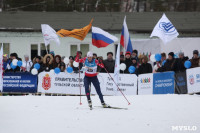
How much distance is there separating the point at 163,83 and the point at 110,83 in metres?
2.44

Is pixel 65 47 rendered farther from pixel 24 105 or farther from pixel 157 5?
pixel 157 5

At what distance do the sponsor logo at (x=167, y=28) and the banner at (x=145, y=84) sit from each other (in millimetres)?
1996

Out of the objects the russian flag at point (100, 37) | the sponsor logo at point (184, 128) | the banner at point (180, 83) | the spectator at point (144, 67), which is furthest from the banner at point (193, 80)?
the sponsor logo at point (184, 128)

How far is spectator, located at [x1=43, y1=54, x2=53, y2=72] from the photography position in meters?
24.3

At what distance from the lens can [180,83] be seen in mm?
21578

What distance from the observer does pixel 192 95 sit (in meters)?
20.6

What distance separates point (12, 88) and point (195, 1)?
35.3 m

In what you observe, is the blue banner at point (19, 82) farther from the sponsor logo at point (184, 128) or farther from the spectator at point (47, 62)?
the sponsor logo at point (184, 128)

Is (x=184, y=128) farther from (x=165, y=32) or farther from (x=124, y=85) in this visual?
(x=124, y=85)

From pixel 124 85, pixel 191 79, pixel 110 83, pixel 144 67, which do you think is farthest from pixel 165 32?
pixel 110 83

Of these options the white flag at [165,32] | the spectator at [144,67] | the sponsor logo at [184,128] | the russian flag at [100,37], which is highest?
the white flag at [165,32]

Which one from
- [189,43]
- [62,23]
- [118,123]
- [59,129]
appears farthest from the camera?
[62,23]

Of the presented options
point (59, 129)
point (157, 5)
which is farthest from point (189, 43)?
point (157, 5)

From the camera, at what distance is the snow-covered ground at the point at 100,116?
11.7 metres
